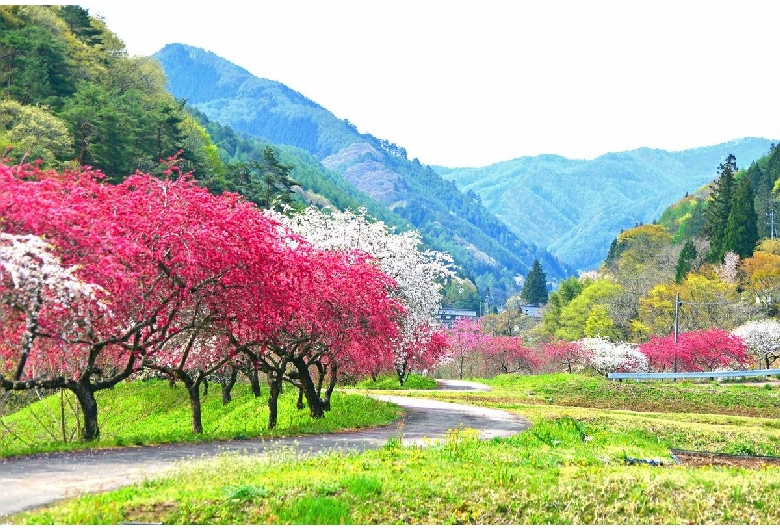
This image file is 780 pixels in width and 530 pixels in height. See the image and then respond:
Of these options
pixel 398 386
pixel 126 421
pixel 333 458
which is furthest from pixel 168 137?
pixel 333 458

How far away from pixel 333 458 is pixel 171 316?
19.0 ft

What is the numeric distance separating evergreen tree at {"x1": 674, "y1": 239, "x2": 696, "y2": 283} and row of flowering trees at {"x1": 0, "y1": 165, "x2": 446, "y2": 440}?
6799cm

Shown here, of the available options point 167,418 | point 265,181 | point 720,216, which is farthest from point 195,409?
point 720,216

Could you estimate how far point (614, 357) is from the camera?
6600cm

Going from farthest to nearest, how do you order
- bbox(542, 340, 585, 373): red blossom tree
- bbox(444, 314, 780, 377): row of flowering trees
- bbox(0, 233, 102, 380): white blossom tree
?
bbox(542, 340, 585, 373): red blossom tree, bbox(444, 314, 780, 377): row of flowering trees, bbox(0, 233, 102, 380): white blossom tree

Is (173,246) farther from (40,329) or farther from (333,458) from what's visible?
(333,458)

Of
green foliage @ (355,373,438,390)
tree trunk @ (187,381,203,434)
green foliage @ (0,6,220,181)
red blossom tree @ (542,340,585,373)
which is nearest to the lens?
tree trunk @ (187,381,203,434)

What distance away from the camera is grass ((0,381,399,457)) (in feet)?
61.2

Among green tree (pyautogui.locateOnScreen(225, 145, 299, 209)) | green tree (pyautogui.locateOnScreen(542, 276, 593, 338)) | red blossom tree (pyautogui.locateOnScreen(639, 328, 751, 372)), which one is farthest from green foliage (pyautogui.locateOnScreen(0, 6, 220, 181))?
green tree (pyautogui.locateOnScreen(542, 276, 593, 338))

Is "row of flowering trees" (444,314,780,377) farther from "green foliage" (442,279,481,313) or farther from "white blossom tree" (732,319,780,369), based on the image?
"green foliage" (442,279,481,313)

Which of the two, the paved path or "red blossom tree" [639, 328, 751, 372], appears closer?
the paved path

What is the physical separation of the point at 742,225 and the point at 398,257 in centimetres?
5360

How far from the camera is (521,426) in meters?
23.1

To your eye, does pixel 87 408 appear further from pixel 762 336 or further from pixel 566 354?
pixel 566 354
